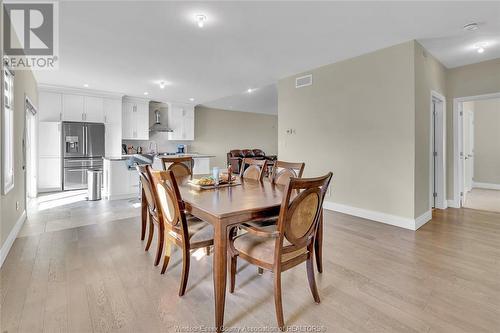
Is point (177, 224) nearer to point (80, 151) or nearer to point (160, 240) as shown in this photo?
point (160, 240)

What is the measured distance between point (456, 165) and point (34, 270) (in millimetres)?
6148

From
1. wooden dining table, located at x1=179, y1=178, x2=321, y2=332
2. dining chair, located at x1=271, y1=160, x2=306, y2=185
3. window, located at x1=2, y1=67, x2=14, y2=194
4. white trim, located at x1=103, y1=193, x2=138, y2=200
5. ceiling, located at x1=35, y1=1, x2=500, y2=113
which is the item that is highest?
ceiling, located at x1=35, y1=1, x2=500, y2=113

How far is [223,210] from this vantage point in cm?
168

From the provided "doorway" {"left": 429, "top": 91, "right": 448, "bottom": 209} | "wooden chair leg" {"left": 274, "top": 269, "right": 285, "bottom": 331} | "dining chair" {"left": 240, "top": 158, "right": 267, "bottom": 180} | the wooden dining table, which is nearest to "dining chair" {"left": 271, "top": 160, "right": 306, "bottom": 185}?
"dining chair" {"left": 240, "top": 158, "right": 267, "bottom": 180}

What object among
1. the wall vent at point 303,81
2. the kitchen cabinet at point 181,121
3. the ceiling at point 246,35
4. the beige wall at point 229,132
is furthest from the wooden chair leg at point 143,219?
the beige wall at point 229,132

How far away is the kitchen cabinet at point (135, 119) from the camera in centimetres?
702

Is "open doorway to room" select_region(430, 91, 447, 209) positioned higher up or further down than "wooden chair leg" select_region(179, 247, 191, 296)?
higher up

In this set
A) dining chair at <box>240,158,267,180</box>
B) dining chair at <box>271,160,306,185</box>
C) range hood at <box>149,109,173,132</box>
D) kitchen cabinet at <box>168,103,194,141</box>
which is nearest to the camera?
dining chair at <box>271,160,306,185</box>

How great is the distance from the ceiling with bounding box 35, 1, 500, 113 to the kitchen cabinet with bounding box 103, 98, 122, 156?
1.39 metres

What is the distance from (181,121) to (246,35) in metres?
5.29

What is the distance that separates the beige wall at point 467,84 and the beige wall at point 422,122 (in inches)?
35.8

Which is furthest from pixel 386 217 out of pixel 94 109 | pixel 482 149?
pixel 94 109

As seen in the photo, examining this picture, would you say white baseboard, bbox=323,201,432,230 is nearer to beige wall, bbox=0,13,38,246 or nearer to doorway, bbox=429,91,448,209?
doorway, bbox=429,91,448,209

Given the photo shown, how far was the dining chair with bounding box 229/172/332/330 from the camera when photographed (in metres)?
1.59
